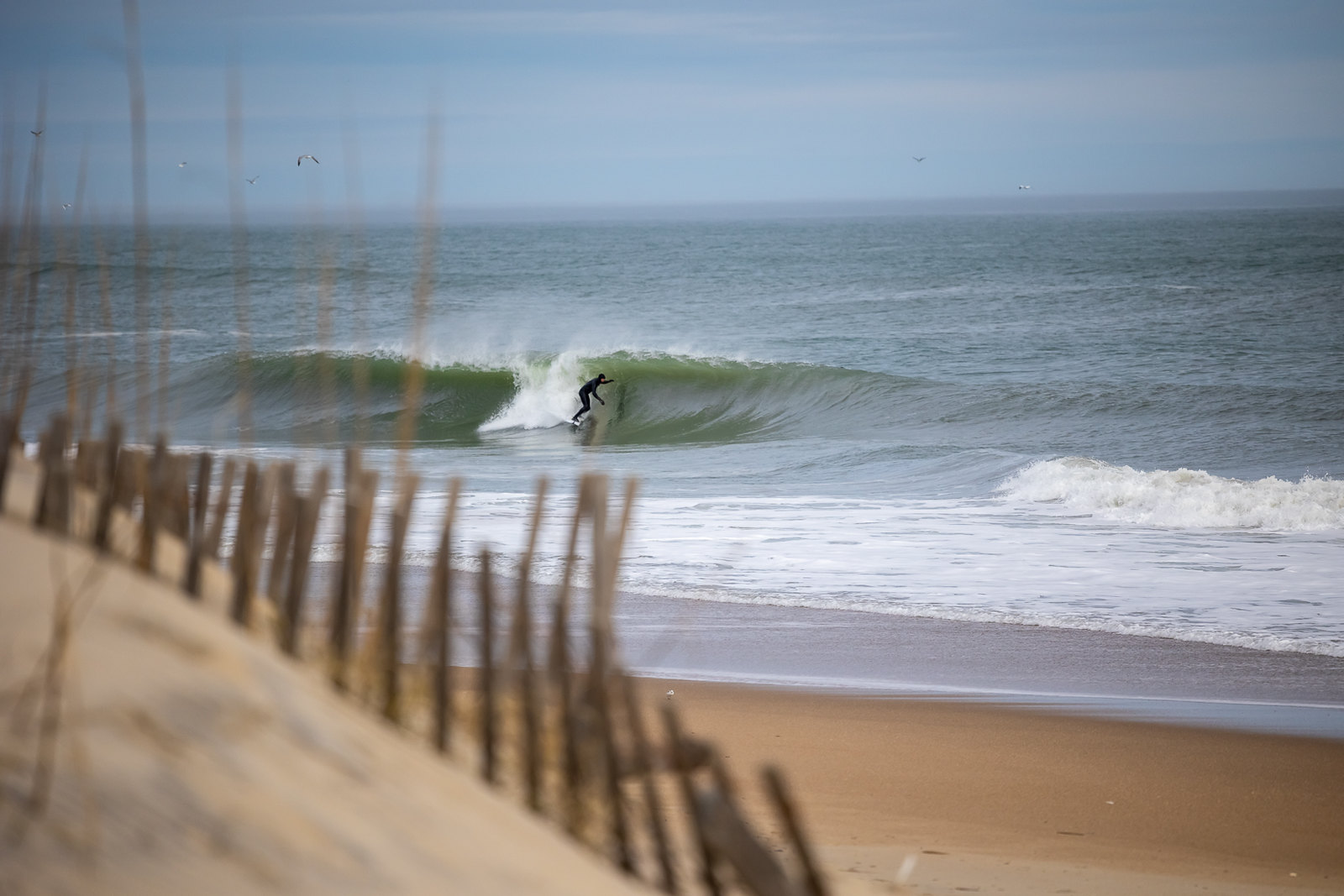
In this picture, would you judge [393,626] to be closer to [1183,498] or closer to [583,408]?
[1183,498]

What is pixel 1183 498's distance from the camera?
34.9 ft

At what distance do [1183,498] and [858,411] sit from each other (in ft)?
34.0

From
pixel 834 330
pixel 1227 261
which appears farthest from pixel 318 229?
pixel 1227 261

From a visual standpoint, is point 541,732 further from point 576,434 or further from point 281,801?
point 576,434

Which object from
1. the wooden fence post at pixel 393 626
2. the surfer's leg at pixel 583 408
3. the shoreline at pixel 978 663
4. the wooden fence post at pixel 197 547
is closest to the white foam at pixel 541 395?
the surfer's leg at pixel 583 408

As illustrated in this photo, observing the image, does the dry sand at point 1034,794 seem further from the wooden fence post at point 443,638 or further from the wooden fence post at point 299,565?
the wooden fence post at point 299,565

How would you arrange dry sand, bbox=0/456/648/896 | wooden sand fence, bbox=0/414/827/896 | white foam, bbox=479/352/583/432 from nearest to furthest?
dry sand, bbox=0/456/648/896, wooden sand fence, bbox=0/414/827/896, white foam, bbox=479/352/583/432

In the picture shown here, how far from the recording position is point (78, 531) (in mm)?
2246

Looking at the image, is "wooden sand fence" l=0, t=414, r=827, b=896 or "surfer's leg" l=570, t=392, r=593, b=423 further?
"surfer's leg" l=570, t=392, r=593, b=423

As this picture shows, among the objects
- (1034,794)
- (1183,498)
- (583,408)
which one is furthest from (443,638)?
(583,408)

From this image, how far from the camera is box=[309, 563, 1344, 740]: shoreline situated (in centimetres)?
551

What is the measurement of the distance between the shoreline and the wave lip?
3.91m

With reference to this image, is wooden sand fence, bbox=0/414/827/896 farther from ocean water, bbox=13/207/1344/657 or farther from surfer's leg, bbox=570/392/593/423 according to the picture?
surfer's leg, bbox=570/392/593/423

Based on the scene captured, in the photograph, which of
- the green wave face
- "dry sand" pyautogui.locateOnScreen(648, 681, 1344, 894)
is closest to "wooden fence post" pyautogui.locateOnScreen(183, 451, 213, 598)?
"dry sand" pyautogui.locateOnScreen(648, 681, 1344, 894)
